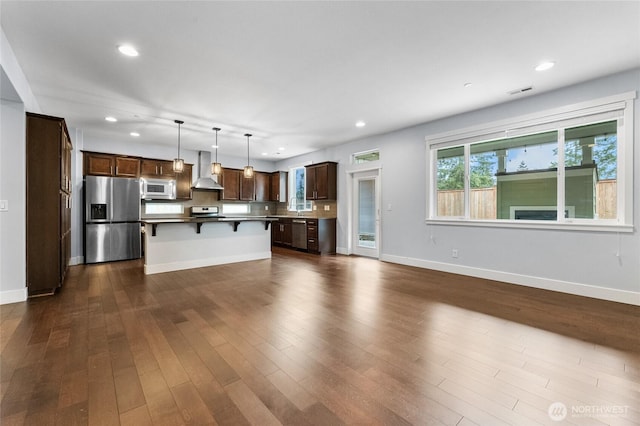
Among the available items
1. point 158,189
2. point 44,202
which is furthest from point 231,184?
point 44,202

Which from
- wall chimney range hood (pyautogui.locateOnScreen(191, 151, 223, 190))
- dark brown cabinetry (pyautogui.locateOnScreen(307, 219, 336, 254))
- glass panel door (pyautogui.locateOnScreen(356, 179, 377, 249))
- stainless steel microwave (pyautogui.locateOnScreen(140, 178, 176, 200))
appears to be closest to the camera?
glass panel door (pyautogui.locateOnScreen(356, 179, 377, 249))

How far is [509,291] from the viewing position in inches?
151

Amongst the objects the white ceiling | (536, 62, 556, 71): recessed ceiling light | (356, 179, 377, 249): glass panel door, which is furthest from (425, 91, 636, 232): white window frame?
(356, 179, 377, 249): glass panel door

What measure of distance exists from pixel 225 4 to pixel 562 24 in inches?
115

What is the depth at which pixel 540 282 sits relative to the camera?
3.97m

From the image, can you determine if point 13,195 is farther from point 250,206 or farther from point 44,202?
point 250,206

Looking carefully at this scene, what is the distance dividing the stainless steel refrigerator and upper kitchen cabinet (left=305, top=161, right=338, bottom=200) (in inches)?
164

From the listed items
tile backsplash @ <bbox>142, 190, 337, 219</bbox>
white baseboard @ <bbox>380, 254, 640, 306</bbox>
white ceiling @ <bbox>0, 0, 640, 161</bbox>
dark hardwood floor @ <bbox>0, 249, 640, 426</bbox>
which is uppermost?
white ceiling @ <bbox>0, 0, 640, 161</bbox>

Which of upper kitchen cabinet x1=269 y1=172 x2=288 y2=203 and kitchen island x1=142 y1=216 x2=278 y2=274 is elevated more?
upper kitchen cabinet x1=269 y1=172 x2=288 y2=203

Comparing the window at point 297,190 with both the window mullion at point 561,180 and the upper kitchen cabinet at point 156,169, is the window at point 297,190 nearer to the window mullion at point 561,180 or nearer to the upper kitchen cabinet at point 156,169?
the upper kitchen cabinet at point 156,169

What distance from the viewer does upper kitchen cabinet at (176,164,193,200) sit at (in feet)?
24.1

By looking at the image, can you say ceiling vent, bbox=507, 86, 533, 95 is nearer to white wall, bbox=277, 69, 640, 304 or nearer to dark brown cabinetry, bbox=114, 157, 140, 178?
white wall, bbox=277, 69, 640, 304

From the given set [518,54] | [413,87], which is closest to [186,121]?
[413,87]

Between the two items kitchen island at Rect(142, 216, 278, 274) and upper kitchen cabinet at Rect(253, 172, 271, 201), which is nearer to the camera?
kitchen island at Rect(142, 216, 278, 274)
